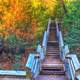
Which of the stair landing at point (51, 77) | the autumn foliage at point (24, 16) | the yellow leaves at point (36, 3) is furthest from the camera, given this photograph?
the yellow leaves at point (36, 3)

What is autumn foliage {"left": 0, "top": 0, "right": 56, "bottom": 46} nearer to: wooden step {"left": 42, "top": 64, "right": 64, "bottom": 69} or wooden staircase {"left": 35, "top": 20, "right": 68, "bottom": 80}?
wooden staircase {"left": 35, "top": 20, "right": 68, "bottom": 80}

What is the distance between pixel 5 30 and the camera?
2025 centimetres

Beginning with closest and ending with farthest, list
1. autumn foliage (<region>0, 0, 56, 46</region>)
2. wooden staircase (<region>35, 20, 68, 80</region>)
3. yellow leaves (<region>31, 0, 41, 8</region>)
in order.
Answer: wooden staircase (<region>35, 20, 68, 80</region>)
autumn foliage (<region>0, 0, 56, 46</region>)
yellow leaves (<region>31, 0, 41, 8</region>)

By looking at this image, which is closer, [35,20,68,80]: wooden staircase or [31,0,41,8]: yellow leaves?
[35,20,68,80]: wooden staircase

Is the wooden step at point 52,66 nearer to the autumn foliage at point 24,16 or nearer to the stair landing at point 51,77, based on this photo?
the stair landing at point 51,77

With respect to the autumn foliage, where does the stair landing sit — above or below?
below

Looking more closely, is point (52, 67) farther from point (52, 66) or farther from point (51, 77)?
point (51, 77)

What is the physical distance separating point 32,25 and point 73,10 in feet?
14.1

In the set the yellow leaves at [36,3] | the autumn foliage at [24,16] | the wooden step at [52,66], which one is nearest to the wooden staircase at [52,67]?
the wooden step at [52,66]

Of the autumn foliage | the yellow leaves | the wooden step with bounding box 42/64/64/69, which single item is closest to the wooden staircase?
the wooden step with bounding box 42/64/64/69

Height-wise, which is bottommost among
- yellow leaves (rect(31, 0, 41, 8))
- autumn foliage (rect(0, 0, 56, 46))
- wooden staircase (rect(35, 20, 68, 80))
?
wooden staircase (rect(35, 20, 68, 80))

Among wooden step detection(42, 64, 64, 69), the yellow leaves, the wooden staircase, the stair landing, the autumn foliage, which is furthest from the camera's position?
the yellow leaves

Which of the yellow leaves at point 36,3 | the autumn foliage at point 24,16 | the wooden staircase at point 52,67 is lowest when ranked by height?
the wooden staircase at point 52,67

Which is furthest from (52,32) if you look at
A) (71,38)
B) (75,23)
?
(71,38)
